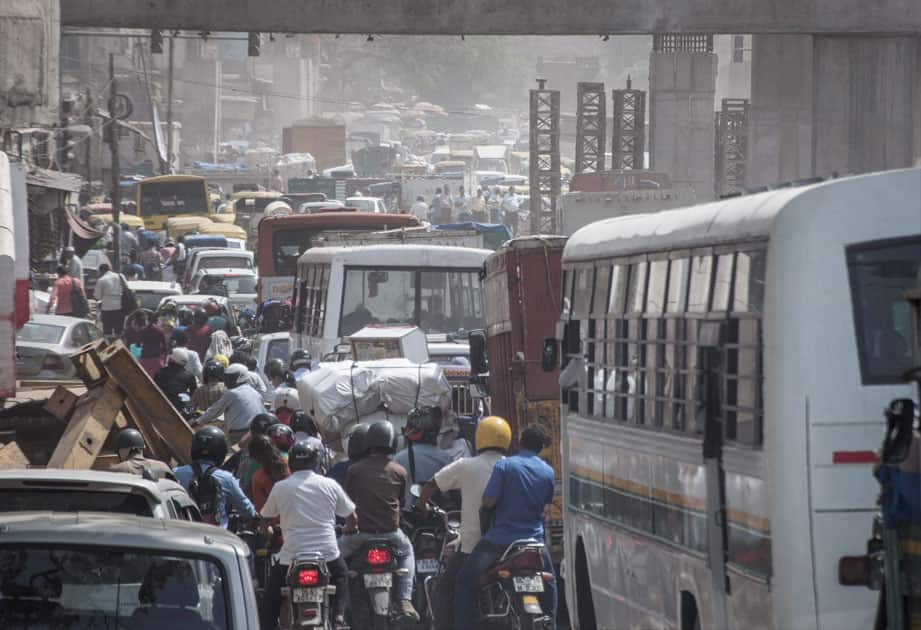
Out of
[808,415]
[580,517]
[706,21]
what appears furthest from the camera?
[706,21]

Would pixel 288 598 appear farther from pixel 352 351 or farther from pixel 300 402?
pixel 352 351

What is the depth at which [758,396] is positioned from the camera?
→ 788cm

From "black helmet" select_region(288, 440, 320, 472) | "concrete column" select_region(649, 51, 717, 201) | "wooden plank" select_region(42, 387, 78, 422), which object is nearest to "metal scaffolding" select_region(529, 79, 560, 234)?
"concrete column" select_region(649, 51, 717, 201)

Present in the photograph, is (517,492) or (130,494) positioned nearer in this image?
(130,494)

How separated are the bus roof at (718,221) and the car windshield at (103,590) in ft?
9.20

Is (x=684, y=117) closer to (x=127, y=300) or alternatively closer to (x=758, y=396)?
(x=127, y=300)

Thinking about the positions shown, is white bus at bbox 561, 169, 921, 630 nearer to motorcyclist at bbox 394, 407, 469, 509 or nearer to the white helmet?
motorcyclist at bbox 394, 407, 469, 509

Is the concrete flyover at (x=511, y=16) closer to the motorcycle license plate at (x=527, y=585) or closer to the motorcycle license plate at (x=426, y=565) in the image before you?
the motorcycle license plate at (x=426, y=565)

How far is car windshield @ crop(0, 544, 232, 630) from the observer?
653cm

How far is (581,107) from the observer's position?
5888 centimetres

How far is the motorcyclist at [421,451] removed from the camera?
12797 mm

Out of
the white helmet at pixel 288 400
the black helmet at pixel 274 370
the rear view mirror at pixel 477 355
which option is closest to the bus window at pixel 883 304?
the white helmet at pixel 288 400

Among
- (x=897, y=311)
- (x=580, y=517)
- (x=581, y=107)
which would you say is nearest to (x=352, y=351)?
(x=580, y=517)

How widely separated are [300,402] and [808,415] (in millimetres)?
8356
